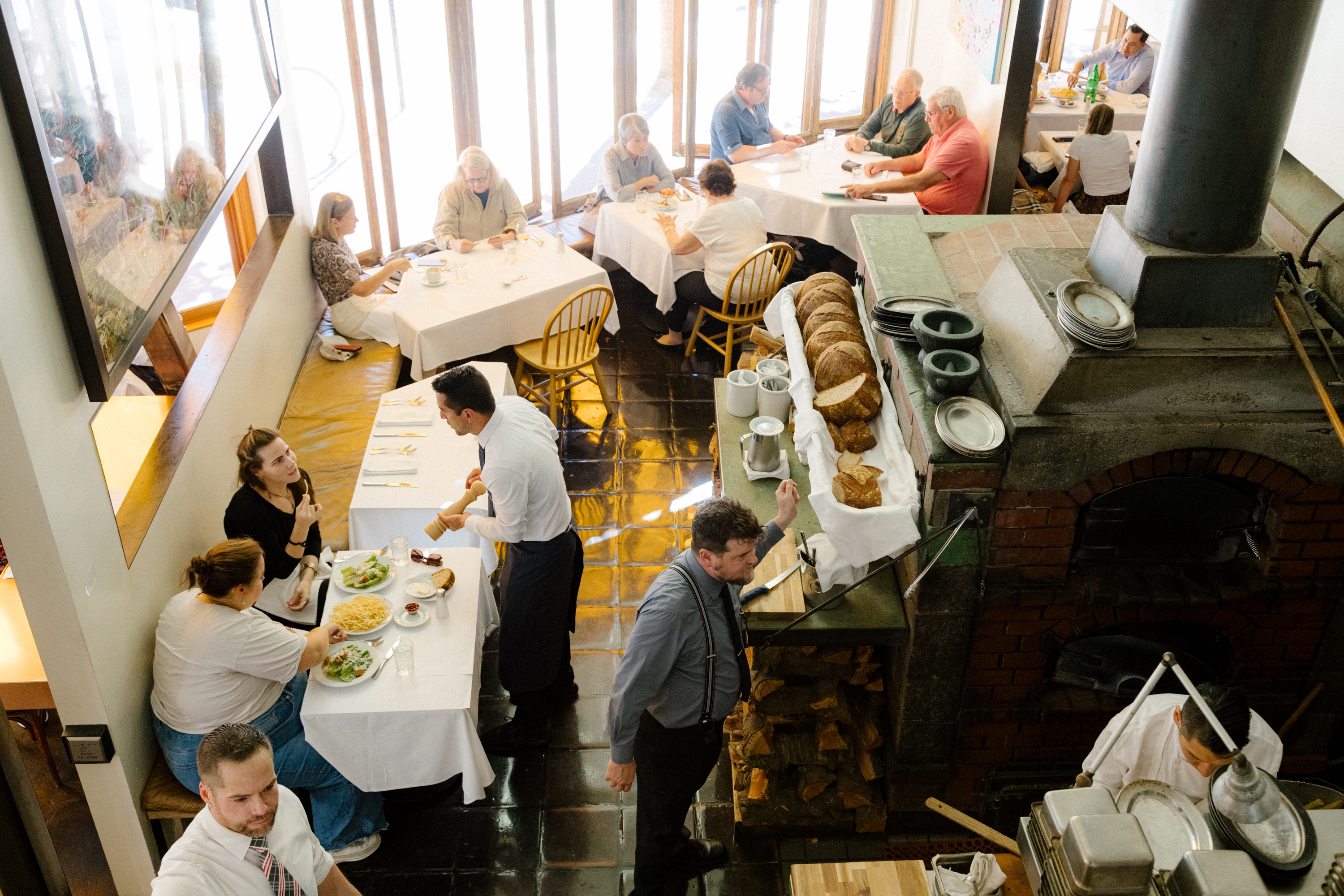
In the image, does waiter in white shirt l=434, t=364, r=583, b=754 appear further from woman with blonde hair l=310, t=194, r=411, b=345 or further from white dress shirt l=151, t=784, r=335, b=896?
woman with blonde hair l=310, t=194, r=411, b=345

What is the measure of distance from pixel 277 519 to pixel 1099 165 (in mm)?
6343

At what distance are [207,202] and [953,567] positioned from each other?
156 inches

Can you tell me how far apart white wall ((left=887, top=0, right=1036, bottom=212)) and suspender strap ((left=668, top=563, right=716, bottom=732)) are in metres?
5.19

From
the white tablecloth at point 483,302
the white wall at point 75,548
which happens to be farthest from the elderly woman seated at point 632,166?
the white wall at point 75,548

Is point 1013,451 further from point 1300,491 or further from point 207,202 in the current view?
point 207,202

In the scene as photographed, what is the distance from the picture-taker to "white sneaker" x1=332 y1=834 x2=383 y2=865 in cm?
423

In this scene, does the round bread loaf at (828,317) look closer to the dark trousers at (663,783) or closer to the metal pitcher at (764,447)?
the metal pitcher at (764,447)

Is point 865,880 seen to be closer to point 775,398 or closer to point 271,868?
point 271,868

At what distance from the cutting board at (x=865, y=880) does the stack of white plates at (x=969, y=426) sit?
4.62 ft

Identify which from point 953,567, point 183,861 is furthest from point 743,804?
point 183,861

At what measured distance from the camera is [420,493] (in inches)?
201

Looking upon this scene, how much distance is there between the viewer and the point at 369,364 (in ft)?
22.1

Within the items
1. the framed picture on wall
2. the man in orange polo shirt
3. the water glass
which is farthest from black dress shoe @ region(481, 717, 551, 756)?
the man in orange polo shirt

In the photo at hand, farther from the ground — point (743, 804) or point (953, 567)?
point (953, 567)
